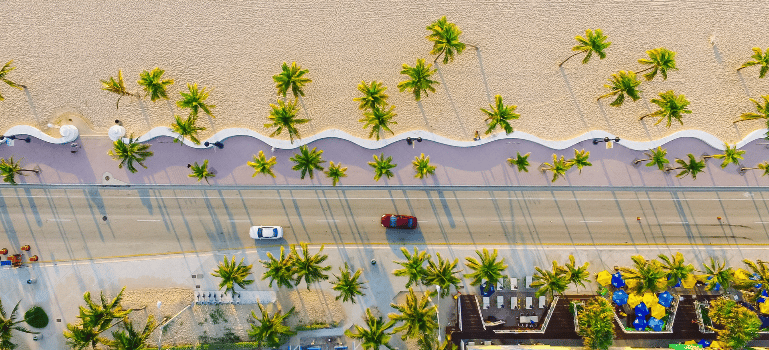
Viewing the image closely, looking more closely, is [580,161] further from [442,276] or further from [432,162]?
[442,276]

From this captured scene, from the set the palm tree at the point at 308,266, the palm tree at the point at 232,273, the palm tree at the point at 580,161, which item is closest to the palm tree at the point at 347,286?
the palm tree at the point at 308,266

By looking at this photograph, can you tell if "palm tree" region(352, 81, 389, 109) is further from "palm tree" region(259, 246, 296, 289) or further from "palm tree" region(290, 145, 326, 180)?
"palm tree" region(259, 246, 296, 289)

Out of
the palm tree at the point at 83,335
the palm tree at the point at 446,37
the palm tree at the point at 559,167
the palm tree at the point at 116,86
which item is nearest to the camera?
the palm tree at the point at 83,335

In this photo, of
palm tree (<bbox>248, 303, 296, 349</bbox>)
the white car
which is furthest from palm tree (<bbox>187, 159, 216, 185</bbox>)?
palm tree (<bbox>248, 303, 296, 349</bbox>)

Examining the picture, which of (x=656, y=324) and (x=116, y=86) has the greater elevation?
(x=116, y=86)

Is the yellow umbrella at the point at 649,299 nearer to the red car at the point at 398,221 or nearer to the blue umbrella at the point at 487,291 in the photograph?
the blue umbrella at the point at 487,291

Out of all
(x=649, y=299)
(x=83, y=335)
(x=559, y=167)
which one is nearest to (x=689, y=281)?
(x=649, y=299)

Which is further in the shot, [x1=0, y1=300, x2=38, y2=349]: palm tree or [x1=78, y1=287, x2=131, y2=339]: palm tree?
[x1=0, y1=300, x2=38, y2=349]: palm tree
